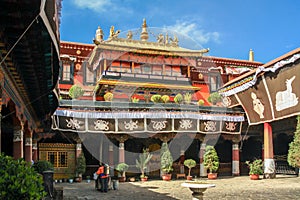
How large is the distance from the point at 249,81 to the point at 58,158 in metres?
12.9

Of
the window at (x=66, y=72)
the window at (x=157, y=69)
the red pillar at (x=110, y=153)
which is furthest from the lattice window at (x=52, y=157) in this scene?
the window at (x=157, y=69)

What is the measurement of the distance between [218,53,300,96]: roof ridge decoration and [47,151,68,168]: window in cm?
1187

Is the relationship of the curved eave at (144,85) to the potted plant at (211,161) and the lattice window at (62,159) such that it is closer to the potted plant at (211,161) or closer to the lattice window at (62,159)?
the lattice window at (62,159)

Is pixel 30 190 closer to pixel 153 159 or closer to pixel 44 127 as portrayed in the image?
pixel 44 127

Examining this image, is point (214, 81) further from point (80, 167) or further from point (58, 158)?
point (58, 158)

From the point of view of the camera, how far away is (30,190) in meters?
4.60

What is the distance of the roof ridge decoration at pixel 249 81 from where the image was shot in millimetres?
18875

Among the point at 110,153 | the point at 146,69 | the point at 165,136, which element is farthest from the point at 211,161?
the point at 146,69

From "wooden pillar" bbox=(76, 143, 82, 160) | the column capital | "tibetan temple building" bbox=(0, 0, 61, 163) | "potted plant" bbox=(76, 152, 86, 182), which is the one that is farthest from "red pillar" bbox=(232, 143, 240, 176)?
"tibetan temple building" bbox=(0, 0, 61, 163)

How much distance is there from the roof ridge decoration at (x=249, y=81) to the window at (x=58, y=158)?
38.9 feet

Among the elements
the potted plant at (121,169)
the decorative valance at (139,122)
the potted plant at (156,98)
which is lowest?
the potted plant at (121,169)

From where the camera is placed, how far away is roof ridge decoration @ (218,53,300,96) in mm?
18875

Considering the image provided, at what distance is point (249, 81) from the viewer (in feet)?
74.0

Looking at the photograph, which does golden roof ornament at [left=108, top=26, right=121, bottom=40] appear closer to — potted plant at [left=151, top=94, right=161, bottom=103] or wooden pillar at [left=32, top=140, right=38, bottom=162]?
potted plant at [left=151, top=94, right=161, bottom=103]
